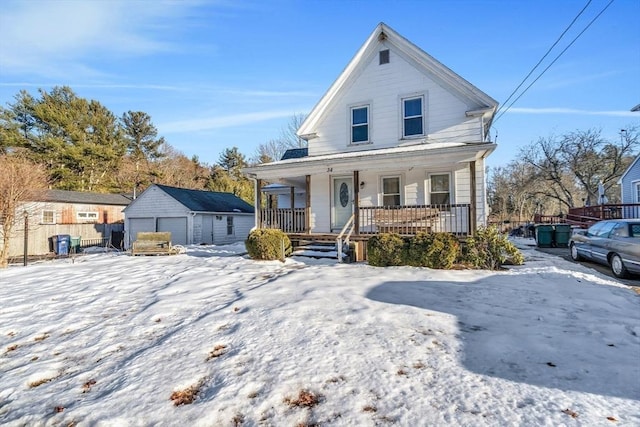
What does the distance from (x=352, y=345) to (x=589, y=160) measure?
31.8 meters

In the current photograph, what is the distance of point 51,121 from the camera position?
31.0 m

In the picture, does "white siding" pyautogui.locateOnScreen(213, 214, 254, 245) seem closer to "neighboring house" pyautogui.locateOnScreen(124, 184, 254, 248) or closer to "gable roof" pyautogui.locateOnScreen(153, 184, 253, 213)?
"neighboring house" pyautogui.locateOnScreen(124, 184, 254, 248)

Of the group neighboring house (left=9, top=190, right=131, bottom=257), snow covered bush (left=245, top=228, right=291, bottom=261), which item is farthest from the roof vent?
neighboring house (left=9, top=190, right=131, bottom=257)

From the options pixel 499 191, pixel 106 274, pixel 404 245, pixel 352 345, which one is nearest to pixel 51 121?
pixel 106 274

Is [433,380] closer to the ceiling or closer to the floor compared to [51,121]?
closer to the floor

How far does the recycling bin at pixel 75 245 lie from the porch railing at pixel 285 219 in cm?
1629

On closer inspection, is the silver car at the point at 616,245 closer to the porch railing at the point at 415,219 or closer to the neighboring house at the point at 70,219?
the porch railing at the point at 415,219

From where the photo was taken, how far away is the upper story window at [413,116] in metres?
12.6

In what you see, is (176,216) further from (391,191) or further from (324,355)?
(324,355)

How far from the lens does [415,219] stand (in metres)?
10.8

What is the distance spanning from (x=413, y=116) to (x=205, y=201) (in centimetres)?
1640

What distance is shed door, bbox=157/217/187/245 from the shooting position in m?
21.1

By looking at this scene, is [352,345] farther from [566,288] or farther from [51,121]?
[51,121]

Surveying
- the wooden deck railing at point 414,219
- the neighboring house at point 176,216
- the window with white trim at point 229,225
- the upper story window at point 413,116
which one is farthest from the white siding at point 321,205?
the window with white trim at point 229,225
